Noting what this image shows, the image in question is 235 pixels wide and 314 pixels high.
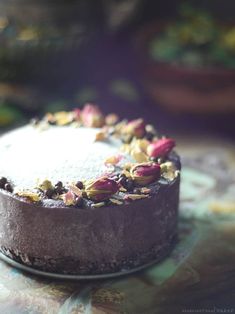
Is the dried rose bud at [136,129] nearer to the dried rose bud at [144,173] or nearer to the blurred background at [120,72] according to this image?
the dried rose bud at [144,173]

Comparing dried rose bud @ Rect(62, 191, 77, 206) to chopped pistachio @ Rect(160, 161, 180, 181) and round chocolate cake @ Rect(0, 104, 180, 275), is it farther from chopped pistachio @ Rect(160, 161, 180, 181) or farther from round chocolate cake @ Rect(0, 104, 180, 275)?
chopped pistachio @ Rect(160, 161, 180, 181)

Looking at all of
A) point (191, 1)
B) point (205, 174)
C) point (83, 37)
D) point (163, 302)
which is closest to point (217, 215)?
point (205, 174)

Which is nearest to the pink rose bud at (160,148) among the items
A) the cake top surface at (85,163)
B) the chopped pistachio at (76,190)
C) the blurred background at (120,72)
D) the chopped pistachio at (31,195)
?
the cake top surface at (85,163)

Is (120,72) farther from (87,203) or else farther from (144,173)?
(87,203)

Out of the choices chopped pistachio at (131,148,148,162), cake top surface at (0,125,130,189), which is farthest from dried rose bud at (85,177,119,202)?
chopped pistachio at (131,148,148,162)

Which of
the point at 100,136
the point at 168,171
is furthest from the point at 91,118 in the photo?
the point at 168,171

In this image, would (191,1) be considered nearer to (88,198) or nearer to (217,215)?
(217,215)
